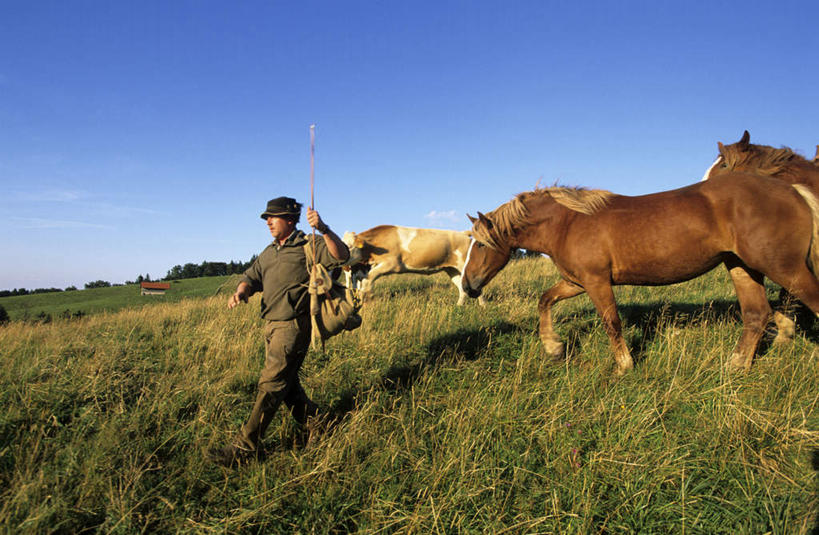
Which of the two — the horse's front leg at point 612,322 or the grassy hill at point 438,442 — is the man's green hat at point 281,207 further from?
the horse's front leg at point 612,322

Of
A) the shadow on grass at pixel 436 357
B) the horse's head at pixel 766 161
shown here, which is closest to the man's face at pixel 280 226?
the shadow on grass at pixel 436 357

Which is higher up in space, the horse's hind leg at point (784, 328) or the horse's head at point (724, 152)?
the horse's head at point (724, 152)

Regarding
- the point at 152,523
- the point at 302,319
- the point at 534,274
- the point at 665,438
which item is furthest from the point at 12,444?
the point at 534,274

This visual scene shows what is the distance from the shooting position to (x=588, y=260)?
4695mm

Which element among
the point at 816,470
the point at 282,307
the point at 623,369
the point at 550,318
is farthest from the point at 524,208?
the point at 816,470

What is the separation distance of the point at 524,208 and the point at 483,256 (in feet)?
3.13

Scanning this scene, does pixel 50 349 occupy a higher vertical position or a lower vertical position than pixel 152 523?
higher

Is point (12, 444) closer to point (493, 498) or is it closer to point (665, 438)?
point (493, 498)

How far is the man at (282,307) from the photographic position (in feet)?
11.2

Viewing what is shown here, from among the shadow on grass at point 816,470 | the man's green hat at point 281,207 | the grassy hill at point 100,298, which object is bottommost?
the shadow on grass at point 816,470

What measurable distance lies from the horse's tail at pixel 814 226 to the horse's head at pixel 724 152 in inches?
34.6

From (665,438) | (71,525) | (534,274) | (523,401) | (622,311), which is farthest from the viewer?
(534,274)

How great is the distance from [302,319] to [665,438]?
3.18 meters

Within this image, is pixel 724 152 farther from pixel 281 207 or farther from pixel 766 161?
pixel 281 207
